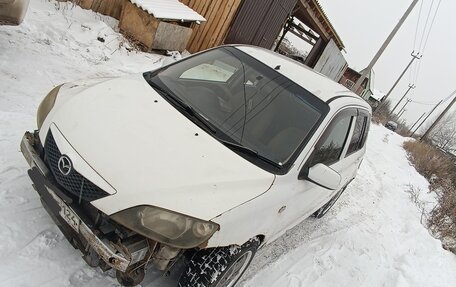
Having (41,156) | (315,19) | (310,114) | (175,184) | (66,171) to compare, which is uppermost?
(315,19)

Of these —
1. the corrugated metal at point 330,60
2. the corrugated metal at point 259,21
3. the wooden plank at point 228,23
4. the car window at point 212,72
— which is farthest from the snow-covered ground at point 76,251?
the corrugated metal at point 330,60

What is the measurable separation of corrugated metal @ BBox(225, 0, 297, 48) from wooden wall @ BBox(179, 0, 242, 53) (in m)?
0.30

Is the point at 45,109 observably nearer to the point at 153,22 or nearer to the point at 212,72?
the point at 212,72

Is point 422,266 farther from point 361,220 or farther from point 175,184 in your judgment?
point 175,184

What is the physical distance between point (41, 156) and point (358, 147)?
385 cm

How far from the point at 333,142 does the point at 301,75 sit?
787 mm

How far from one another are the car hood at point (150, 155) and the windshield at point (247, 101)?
253 millimetres

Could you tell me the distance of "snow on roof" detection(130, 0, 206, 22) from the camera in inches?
315

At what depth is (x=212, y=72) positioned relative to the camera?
3885 mm

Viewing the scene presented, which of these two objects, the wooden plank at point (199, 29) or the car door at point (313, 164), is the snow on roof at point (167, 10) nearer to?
the wooden plank at point (199, 29)

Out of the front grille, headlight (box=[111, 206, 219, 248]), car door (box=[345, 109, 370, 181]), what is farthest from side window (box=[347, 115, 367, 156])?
the front grille

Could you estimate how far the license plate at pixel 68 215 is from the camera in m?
2.37

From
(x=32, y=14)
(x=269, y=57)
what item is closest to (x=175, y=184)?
(x=269, y=57)

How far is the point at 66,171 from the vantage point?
243cm
